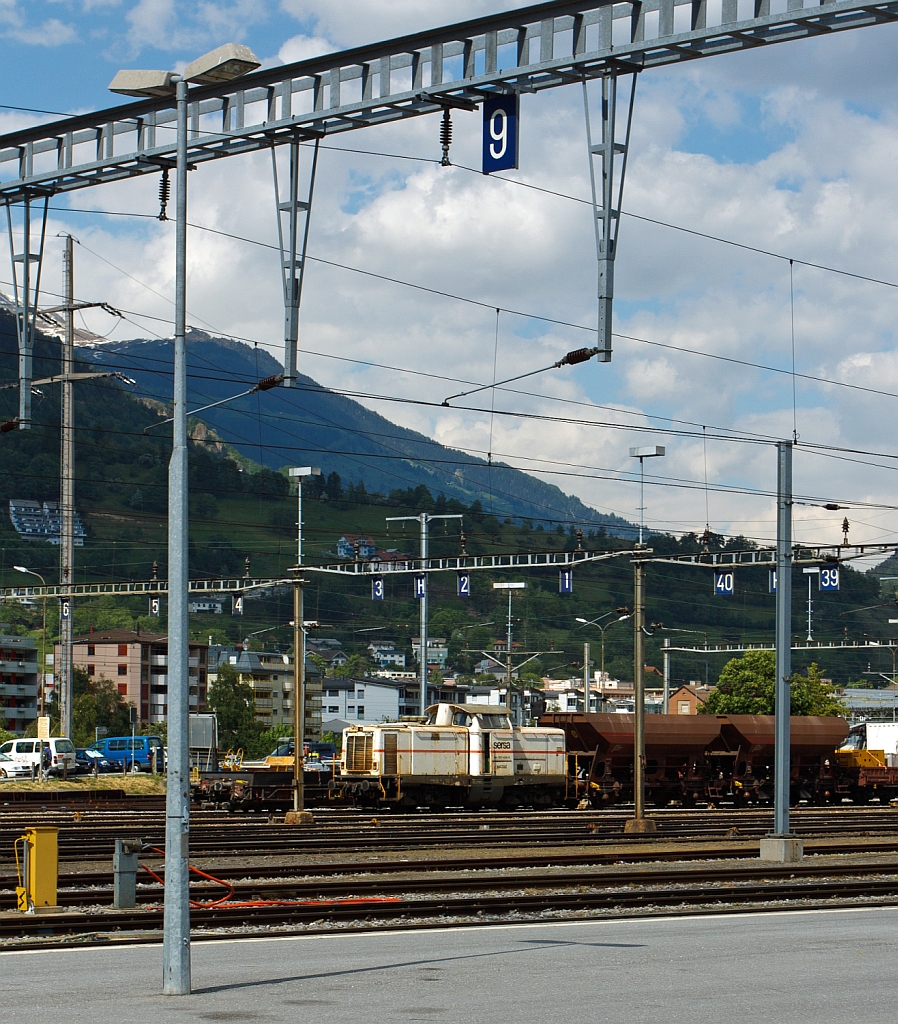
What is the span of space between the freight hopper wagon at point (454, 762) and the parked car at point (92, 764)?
25.1 meters

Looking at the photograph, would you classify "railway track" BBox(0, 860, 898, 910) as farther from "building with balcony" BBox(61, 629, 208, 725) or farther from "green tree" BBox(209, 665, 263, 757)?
"building with balcony" BBox(61, 629, 208, 725)

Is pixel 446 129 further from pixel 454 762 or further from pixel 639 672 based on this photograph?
pixel 454 762

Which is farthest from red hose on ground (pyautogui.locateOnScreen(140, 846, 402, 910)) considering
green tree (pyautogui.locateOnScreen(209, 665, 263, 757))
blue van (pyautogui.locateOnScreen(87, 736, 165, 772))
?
green tree (pyautogui.locateOnScreen(209, 665, 263, 757))

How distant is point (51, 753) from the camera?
2667 inches

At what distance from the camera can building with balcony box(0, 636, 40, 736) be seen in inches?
6152

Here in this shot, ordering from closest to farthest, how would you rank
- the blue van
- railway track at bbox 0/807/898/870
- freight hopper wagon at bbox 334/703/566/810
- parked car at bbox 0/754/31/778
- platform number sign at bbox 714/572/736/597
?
railway track at bbox 0/807/898/870
platform number sign at bbox 714/572/736/597
freight hopper wagon at bbox 334/703/566/810
parked car at bbox 0/754/31/778
the blue van

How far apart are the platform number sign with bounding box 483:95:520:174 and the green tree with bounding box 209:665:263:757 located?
12440cm

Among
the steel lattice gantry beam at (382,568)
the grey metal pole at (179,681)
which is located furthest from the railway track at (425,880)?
the steel lattice gantry beam at (382,568)

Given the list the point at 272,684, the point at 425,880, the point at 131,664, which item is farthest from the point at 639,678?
the point at 272,684

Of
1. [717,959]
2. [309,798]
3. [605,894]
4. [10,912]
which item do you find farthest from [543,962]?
[309,798]

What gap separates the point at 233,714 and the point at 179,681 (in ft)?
428

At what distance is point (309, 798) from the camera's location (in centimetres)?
5394

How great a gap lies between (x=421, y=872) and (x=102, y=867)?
673 centimetres

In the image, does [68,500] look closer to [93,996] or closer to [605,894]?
[605,894]
